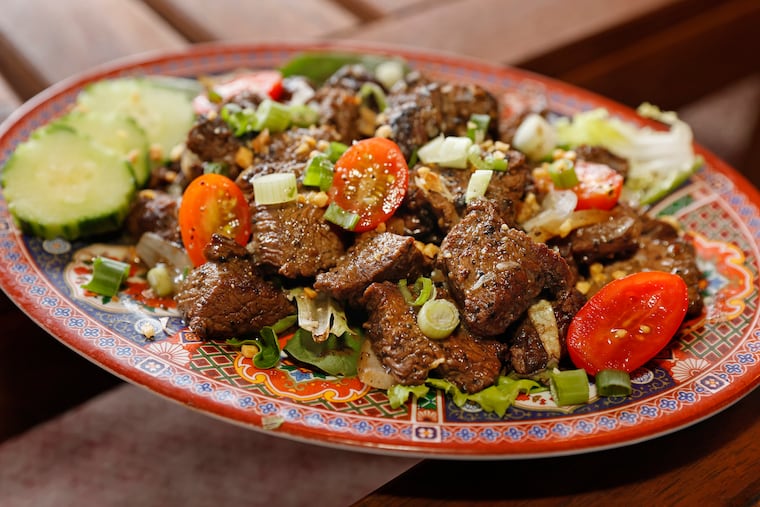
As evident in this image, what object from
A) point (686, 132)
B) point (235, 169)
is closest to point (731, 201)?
point (686, 132)

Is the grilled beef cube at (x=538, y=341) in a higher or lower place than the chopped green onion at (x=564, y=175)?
lower

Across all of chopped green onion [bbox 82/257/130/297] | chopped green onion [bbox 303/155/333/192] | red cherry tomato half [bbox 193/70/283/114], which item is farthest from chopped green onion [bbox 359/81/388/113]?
chopped green onion [bbox 82/257/130/297]

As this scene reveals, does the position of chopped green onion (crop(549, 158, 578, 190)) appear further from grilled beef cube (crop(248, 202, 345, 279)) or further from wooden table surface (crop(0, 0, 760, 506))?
wooden table surface (crop(0, 0, 760, 506))

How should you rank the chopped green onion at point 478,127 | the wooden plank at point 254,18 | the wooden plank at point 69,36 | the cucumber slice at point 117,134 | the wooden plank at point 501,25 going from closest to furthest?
the chopped green onion at point 478,127, the cucumber slice at point 117,134, the wooden plank at point 69,36, the wooden plank at point 501,25, the wooden plank at point 254,18

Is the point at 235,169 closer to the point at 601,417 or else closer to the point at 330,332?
the point at 330,332

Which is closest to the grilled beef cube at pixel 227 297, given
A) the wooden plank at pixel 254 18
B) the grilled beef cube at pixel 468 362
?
the grilled beef cube at pixel 468 362

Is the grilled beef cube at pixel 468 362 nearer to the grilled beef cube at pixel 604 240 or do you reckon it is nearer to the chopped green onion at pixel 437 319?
the chopped green onion at pixel 437 319
